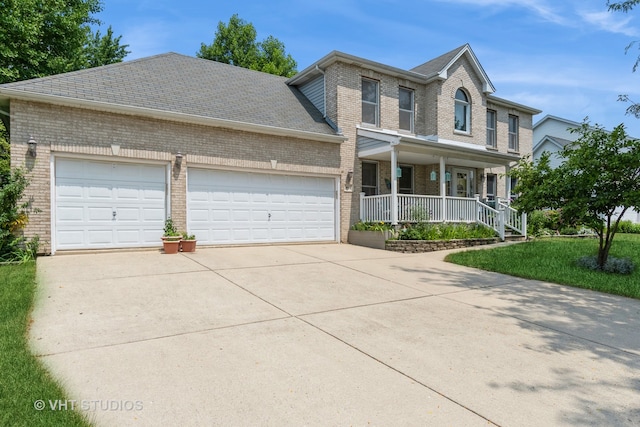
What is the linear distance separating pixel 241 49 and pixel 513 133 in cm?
2387

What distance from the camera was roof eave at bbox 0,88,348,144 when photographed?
27.9 ft

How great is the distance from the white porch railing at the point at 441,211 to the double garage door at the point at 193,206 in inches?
56.0

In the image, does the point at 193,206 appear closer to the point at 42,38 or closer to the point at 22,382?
the point at 22,382

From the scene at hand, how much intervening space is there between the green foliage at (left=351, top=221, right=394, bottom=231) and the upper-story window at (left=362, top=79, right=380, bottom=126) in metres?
4.03

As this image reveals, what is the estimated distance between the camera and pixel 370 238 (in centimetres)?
1245

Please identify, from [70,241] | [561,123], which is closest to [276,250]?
[70,241]

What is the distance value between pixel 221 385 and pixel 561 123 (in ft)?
106

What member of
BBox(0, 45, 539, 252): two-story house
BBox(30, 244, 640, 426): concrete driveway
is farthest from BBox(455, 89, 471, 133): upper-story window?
BBox(30, 244, 640, 426): concrete driveway

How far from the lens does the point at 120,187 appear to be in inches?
376

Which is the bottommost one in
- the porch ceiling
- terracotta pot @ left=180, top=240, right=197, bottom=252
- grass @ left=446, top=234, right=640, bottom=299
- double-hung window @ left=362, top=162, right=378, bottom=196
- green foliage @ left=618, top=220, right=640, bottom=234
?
grass @ left=446, top=234, right=640, bottom=299

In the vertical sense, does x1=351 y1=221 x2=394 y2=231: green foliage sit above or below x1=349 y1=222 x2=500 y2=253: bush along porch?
above

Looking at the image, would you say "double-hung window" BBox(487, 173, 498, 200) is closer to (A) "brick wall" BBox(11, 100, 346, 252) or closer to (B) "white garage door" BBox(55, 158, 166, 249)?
(A) "brick wall" BBox(11, 100, 346, 252)

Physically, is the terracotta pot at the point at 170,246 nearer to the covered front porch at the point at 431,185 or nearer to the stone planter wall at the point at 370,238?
the stone planter wall at the point at 370,238

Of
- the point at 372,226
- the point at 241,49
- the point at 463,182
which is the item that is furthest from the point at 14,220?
the point at 241,49
